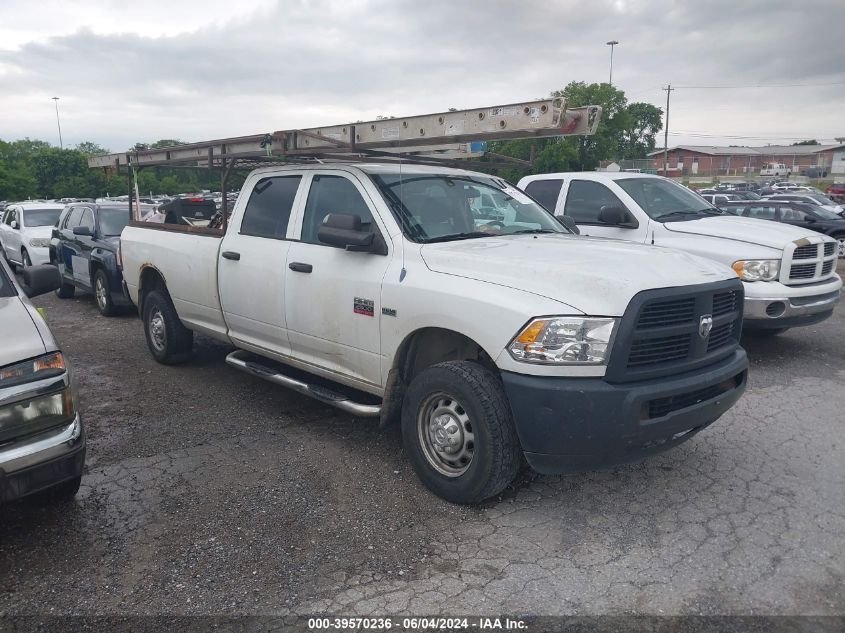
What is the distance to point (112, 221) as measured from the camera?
9828 millimetres

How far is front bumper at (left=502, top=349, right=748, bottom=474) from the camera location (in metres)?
3.13

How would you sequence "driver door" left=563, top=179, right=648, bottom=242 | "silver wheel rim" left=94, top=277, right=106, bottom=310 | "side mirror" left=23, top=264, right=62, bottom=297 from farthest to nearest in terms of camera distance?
1. "silver wheel rim" left=94, top=277, right=106, bottom=310
2. "driver door" left=563, top=179, right=648, bottom=242
3. "side mirror" left=23, top=264, right=62, bottom=297

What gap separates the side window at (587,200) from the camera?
7668 millimetres

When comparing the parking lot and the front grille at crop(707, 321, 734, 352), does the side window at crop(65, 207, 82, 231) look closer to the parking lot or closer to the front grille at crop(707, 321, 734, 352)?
the parking lot

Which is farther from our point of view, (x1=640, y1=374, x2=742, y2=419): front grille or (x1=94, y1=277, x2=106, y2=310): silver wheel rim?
(x1=94, y1=277, x2=106, y2=310): silver wheel rim

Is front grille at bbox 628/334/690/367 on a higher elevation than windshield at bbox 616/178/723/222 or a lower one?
lower

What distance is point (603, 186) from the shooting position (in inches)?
303

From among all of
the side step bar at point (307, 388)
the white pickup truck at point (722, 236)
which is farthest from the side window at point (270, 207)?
the white pickup truck at point (722, 236)

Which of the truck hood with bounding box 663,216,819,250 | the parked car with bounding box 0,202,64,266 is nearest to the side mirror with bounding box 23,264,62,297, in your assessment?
the truck hood with bounding box 663,216,819,250

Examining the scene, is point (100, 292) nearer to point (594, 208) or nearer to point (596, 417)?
point (594, 208)

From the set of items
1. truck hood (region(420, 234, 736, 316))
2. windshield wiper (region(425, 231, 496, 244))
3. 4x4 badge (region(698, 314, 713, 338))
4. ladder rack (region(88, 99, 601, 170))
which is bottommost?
4x4 badge (region(698, 314, 713, 338))

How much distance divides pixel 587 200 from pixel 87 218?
295 inches

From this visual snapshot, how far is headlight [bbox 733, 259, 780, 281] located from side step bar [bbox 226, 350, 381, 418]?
13.3 ft

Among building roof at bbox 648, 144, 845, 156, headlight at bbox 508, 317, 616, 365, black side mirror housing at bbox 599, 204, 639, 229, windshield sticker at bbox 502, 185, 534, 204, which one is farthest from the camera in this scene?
building roof at bbox 648, 144, 845, 156
